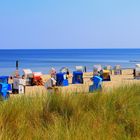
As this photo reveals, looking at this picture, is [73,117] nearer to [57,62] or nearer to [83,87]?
[83,87]

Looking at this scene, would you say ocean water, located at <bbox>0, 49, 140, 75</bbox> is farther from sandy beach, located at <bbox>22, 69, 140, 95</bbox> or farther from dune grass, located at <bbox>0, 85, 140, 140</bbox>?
dune grass, located at <bbox>0, 85, 140, 140</bbox>

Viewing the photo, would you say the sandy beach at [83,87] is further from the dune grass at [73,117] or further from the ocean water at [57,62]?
the ocean water at [57,62]

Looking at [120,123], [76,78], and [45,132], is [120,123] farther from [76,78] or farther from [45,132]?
[76,78]

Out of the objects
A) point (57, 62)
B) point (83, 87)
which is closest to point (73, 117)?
point (83, 87)

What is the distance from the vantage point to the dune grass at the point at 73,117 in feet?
13.7

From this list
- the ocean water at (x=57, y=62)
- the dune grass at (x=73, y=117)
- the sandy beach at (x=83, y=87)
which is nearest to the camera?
the dune grass at (x=73, y=117)

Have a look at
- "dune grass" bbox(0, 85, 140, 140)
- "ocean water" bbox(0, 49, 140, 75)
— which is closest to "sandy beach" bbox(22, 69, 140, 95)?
"dune grass" bbox(0, 85, 140, 140)

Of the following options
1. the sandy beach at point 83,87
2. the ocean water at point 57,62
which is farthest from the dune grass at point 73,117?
the ocean water at point 57,62

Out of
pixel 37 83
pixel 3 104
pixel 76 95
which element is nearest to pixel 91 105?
pixel 76 95

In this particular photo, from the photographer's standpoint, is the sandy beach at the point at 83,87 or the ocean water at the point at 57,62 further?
the ocean water at the point at 57,62

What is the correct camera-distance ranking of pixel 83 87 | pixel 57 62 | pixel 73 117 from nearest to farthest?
pixel 73 117 → pixel 83 87 → pixel 57 62

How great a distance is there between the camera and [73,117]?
5.00 metres

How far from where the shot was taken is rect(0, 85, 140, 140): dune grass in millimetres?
4172

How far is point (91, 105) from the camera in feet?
18.7
